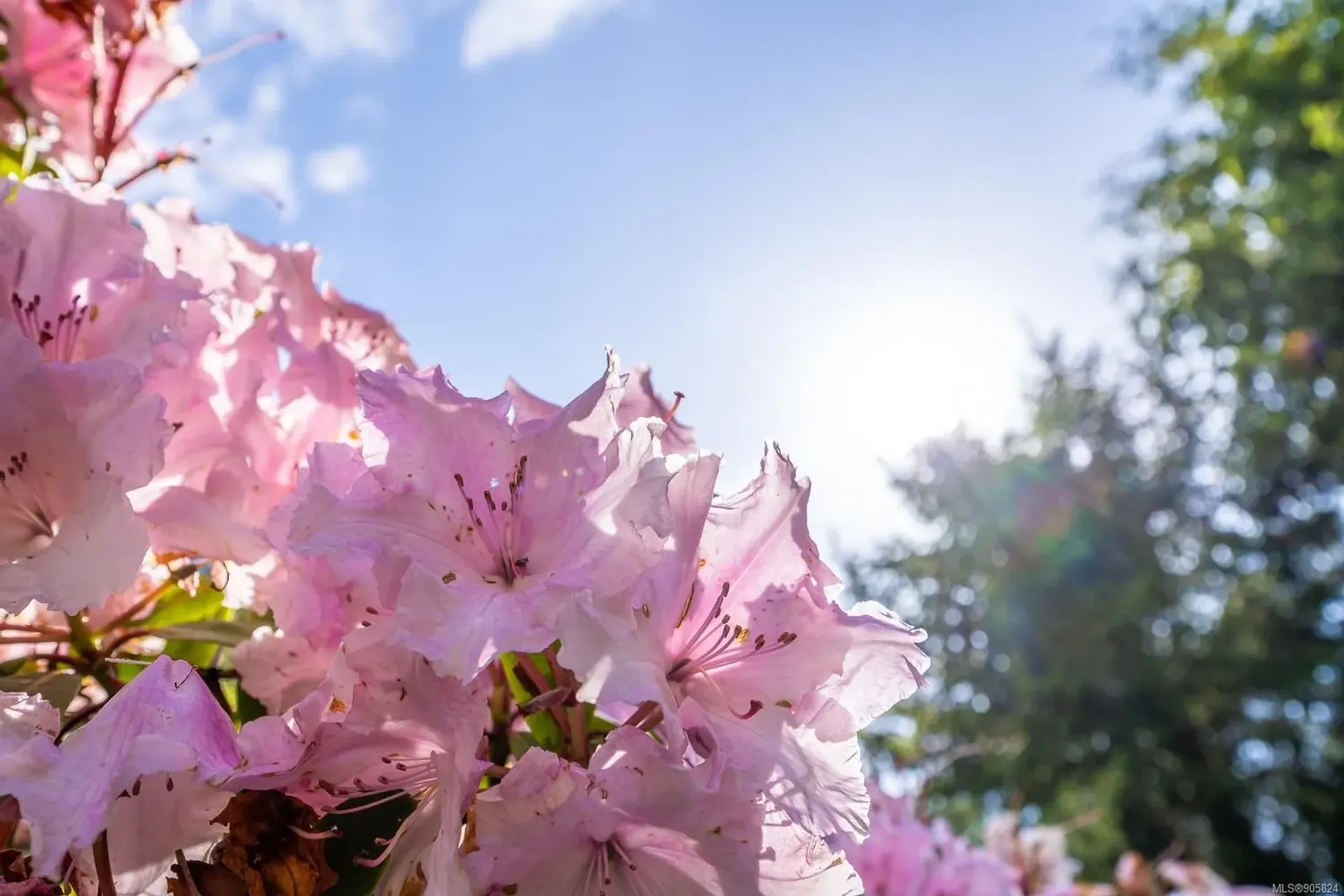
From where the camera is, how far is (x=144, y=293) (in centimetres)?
89

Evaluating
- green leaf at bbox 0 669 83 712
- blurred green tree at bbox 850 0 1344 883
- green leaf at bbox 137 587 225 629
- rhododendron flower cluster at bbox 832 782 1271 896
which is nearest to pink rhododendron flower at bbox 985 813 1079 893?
rhododendron flower cluster at bbox 832 782 1271 896

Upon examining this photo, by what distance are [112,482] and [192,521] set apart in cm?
13

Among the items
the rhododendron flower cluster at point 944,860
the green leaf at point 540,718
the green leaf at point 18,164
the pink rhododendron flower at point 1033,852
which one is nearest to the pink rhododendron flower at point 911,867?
the rhododendron flower cluster at point 944,860

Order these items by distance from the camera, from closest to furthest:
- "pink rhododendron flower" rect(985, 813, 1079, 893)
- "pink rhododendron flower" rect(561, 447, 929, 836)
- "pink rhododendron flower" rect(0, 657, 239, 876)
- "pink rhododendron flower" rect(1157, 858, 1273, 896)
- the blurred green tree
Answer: "pink rhododendron flower" rect(0, 657, 239, 876)
"pink rhododendron flower" rect(561, 447, 929, 836)
"pink rhododendron flower" rect(985, 813, 1079, 893)
"pink rhododendron flower" rect(1157, 858, 1273, 896)
the blurred green tree

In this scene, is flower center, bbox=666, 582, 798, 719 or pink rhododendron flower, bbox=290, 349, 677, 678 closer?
pink rhododendron flower, bbox=290, 349, 677, 678

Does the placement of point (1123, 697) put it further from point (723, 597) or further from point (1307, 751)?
point (723, 597)

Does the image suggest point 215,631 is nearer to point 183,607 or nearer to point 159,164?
point 183,607

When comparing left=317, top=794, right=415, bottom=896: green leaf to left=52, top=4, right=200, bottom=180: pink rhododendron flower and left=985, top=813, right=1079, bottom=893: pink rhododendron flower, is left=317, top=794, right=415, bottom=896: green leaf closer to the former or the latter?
left=52, top=4, right=200, bottom=180: pink rhododendron flower

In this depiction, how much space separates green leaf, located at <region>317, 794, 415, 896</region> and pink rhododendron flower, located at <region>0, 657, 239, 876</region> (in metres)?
0.14

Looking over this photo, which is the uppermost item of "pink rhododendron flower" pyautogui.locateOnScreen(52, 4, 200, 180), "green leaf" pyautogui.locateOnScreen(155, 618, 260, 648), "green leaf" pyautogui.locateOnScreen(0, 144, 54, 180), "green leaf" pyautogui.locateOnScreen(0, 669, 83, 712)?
"pink rhododendron flower" pyautogui.locateOnScreen(52, 4, 200, 180)

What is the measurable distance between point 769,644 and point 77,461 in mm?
556

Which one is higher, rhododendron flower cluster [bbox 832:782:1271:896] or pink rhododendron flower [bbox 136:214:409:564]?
pink rhododendron flower [bbox 136:214:409:564]

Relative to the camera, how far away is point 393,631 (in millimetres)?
655

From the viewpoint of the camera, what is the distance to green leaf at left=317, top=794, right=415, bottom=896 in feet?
2.47
